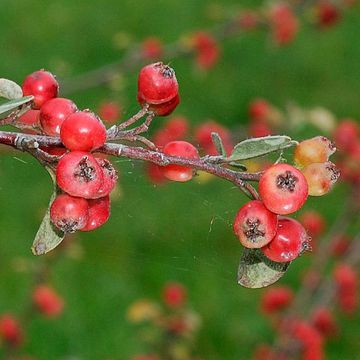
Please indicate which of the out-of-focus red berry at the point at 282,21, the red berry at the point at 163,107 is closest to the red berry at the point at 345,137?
the out-of-focus red berry at the point at 282,21

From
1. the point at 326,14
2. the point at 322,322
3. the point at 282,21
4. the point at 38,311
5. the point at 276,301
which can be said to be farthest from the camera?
the point at 326,14

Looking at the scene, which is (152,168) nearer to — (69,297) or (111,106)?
(111,106)

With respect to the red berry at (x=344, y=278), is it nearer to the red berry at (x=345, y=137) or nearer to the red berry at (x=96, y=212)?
the red berry at (x=345, y=137)

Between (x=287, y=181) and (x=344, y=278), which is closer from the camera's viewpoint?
(x=287, y=181)

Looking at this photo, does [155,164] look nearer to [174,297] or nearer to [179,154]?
[179,154]

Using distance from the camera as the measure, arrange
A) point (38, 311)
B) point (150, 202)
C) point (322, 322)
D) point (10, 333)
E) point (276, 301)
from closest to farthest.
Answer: point (10, 333) < point (38, 311) < point (322, 322) < point (276, 301) < point (150, 202)

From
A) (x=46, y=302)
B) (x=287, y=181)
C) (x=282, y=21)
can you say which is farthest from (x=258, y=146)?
(x=282, y=21)

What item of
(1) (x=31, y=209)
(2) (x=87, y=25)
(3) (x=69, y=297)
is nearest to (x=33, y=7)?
(2) (x=87, y=25)
